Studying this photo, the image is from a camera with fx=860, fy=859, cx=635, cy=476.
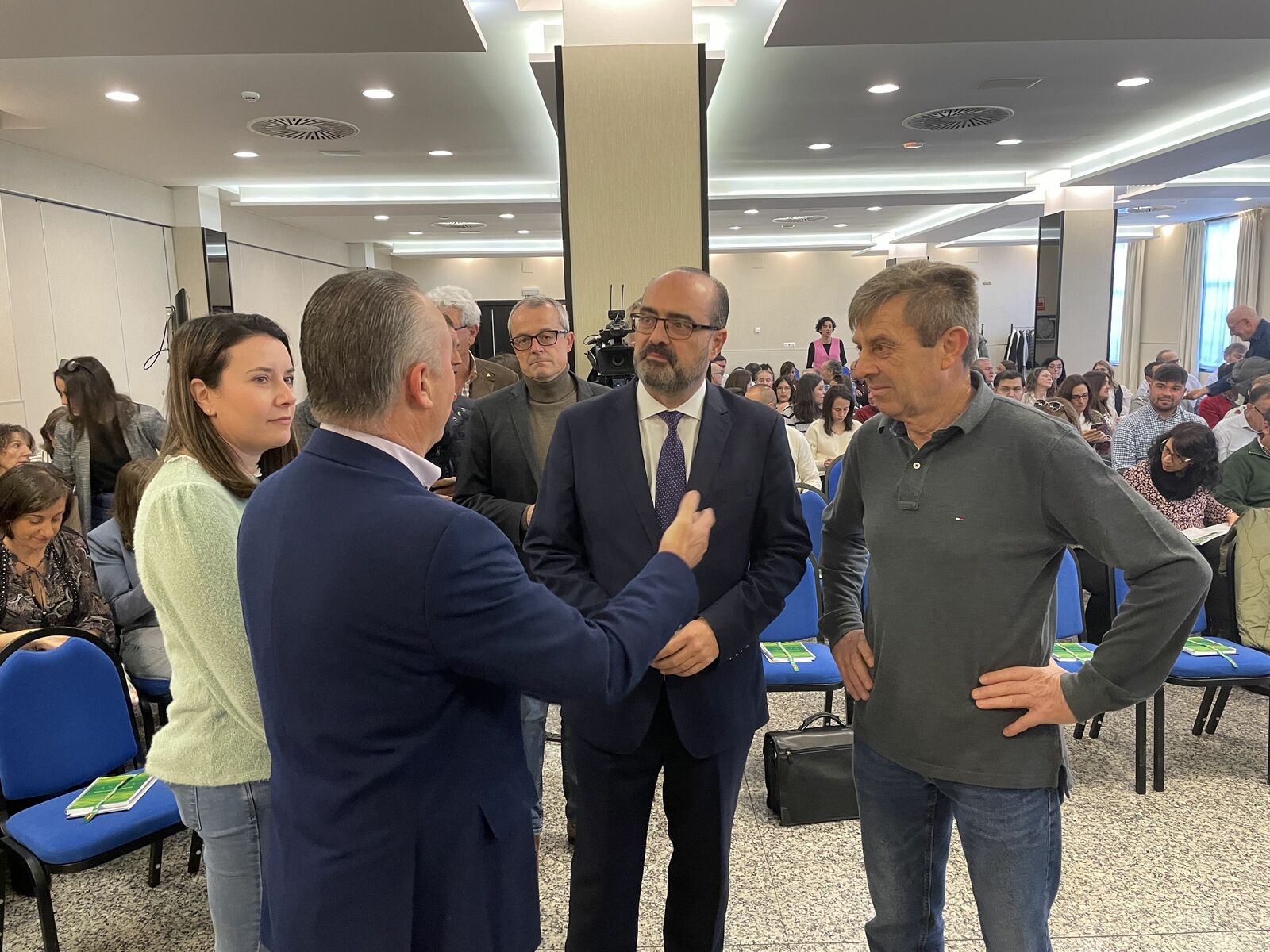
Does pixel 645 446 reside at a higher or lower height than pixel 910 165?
lower

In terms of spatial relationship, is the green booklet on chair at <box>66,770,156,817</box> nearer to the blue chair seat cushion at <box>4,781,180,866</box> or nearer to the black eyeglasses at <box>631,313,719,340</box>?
the blue chair seat cushion at <box>4,781,180,866</box>

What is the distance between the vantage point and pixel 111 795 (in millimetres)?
2443

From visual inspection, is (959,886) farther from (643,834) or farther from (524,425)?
(524,425)

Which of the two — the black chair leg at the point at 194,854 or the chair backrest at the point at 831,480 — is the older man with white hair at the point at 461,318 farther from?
the chair backrest at the point at 831,480

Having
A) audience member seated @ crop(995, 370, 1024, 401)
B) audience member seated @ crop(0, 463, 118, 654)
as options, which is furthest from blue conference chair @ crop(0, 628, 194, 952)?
audience member seated @ crop(995, 370, 1024, 401)

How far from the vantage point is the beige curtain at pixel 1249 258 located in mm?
15109

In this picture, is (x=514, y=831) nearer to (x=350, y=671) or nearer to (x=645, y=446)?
(x=350, y=671)

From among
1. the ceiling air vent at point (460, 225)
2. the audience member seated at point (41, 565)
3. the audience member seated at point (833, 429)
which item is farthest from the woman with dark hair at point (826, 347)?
the audience member seated at point (41, 565)

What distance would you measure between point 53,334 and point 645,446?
334 inches

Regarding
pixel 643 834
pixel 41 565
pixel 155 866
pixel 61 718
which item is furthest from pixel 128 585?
pixel 643 834

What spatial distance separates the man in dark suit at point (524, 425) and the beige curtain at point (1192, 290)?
18249 mm

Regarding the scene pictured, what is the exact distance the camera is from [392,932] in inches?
45.9

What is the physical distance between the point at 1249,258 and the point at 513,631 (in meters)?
18.5

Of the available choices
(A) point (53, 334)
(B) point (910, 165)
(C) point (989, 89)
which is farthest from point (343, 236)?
(C) point (989, 89)
